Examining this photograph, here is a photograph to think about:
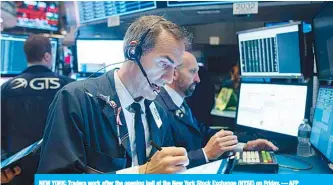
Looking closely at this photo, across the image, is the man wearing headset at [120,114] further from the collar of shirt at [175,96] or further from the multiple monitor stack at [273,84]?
the multiple monitor stack at [273,84]

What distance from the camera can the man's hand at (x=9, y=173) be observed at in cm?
122

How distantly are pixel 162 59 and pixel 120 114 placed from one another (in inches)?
7.6

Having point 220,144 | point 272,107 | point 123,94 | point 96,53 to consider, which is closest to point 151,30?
point 123,94

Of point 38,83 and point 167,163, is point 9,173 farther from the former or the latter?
point 38,83

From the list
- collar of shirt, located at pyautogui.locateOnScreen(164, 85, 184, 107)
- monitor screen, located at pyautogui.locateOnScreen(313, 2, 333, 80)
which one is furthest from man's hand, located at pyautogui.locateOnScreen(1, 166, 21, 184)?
monitor screen, located at pyautogui.locateOnScreen(313, 2, 333, 80)

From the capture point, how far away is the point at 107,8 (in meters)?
2.60

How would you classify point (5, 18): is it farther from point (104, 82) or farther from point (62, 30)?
point (104, 82)

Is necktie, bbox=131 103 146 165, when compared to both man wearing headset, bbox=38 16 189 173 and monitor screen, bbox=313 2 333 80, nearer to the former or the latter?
man wearing headset, bbox=38 16 189 173

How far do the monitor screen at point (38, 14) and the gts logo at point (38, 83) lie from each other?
132 cm

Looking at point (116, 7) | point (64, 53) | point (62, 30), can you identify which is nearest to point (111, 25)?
point (116, 7)

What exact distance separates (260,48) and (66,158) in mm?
1267

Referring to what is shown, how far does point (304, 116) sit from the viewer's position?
1565 mm

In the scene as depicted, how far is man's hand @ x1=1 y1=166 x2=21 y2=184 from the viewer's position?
122 cm

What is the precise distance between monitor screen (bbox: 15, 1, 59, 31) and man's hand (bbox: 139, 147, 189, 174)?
9.30 feet
